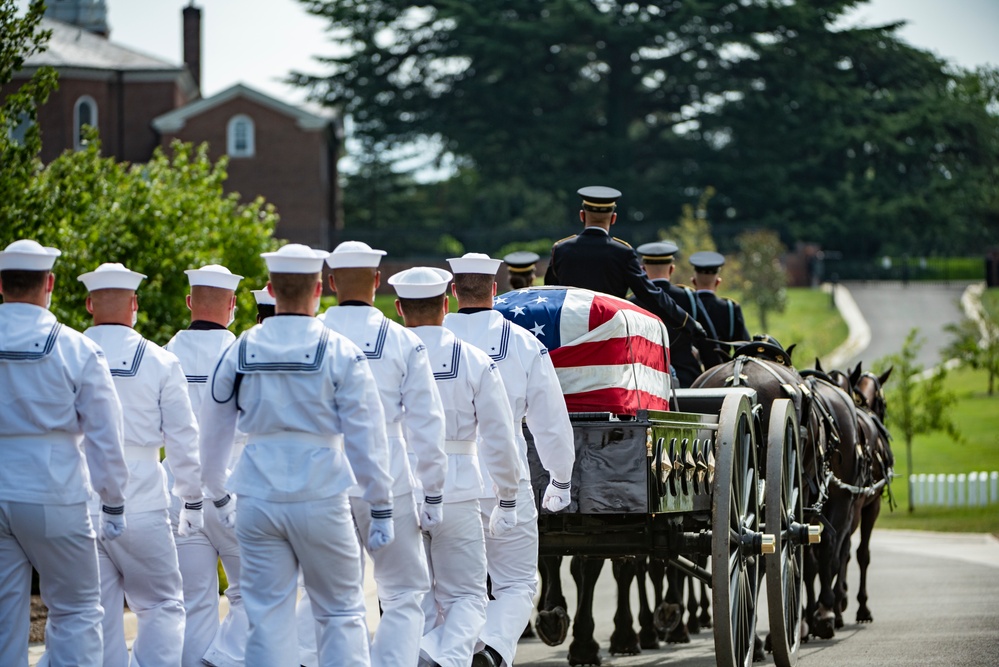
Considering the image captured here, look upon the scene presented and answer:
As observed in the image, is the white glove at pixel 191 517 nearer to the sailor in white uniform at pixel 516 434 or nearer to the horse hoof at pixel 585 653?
the sailor in white uniform at pixel 516 434

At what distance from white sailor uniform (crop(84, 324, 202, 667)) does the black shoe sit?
4.75ft

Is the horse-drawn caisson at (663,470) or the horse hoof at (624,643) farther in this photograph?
the horse hoof at (624,643)

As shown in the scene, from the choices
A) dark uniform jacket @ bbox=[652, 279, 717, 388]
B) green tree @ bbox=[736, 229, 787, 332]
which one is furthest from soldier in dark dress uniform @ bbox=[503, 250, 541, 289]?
green tree @ bbox=[736, 229, 787, 332]

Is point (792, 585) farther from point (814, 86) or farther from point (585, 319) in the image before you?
point (814, 86)

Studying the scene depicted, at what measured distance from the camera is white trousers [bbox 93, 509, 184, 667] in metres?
7.40

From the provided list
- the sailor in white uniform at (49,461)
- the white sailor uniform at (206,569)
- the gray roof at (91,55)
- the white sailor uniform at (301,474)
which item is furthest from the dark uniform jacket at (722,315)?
the gray roof at (91,55)

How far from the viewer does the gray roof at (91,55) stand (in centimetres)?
4847

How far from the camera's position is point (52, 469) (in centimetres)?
657

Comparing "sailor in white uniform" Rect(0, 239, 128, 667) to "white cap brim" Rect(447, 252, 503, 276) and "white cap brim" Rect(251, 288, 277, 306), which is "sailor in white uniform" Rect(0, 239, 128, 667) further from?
"white cap brim" Rect(251, 288, 277, 306)

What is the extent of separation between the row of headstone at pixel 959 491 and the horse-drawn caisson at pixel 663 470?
1895 cm

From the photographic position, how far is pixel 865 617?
1239cm

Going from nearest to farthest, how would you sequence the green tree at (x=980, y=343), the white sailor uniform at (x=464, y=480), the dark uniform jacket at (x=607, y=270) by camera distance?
1. the white sailor uniform at (x=464, y=480)
2. the dark uniform jacket at (x=607, y=270)
3. the green tree at (x=980, y=343)

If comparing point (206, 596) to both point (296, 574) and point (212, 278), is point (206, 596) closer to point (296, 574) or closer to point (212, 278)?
point (212, 278)

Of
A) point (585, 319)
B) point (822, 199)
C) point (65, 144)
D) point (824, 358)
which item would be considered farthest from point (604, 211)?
point (822, 199)
